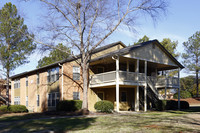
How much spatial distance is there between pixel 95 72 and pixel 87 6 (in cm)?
813

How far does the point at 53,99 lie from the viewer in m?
25.6

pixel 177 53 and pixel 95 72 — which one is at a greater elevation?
pixel 177 53

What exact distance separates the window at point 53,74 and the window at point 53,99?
1.67 meters

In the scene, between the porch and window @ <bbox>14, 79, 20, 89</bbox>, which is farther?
window @ <bbox>14, 79, 20, 89</bbox>

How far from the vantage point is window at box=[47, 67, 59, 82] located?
83.3 ft

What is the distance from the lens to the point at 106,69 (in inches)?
1066

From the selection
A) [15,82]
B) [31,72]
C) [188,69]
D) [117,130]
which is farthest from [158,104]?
[188,69]

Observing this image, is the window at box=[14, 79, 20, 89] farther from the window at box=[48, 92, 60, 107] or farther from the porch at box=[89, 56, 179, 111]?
the porch at box=[89, 56, 179, 111]

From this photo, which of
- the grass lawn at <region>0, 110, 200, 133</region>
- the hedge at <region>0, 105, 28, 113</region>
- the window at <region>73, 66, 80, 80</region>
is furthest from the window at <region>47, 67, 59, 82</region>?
the grass lawn at <region>0, 110, 200, 133</region>

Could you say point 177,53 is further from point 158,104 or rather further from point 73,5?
point 73,5

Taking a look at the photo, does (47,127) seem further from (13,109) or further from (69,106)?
(13,109)

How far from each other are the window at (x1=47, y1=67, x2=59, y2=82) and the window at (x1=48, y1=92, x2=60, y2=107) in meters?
1.67

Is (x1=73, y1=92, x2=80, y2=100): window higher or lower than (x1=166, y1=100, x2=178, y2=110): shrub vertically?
higher

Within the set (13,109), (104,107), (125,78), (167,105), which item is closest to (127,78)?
(125,78)
